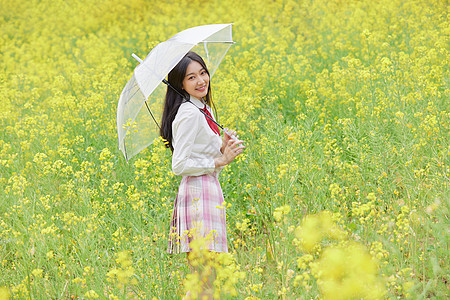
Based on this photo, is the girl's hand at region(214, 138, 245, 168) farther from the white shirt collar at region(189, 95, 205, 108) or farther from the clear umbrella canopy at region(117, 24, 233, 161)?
the clear umbrella canopy at region(117, 24, 233, 161)

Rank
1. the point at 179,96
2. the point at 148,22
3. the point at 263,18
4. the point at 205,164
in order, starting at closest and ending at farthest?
1. the point at 205,164
2. the point at 179,96
3. the point at 263,18
4. the point at 148,22

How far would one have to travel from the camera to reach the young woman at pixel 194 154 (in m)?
2.31

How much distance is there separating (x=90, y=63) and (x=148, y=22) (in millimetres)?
4189

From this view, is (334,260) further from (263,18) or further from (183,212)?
(263,18)

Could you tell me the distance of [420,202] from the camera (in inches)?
99.9

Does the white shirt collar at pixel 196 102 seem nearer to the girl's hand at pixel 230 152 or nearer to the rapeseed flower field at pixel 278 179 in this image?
the girl's hand at pixel 230 152

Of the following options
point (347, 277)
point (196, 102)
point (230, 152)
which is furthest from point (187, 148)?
point (347, 277)

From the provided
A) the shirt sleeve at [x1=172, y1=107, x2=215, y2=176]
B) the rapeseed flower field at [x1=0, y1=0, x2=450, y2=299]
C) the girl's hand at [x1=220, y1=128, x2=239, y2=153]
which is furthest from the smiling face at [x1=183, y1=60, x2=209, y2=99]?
the rapeseed flower field at [x1=0, y1=0, x2=450, y2=299]

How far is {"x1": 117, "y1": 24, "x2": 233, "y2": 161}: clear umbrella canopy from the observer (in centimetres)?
247

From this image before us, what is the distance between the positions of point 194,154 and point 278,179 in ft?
1.84

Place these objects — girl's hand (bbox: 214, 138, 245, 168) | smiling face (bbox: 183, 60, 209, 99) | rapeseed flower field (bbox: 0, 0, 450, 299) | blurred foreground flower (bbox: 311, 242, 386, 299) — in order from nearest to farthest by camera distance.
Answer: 1. blurred foreground flower (bbox: 311, 242, 386, 299)
2. rapeseed flower field (bbox: 0, 0, 450, 299)
3. girl's hand (bbox: 214, 138, 245, 168)
4. smiling face (bbox: 183, 60, 209, 99)

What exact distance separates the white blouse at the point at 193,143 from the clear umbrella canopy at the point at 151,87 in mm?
239

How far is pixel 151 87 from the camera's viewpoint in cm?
245

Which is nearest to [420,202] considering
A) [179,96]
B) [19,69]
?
[179,96]
